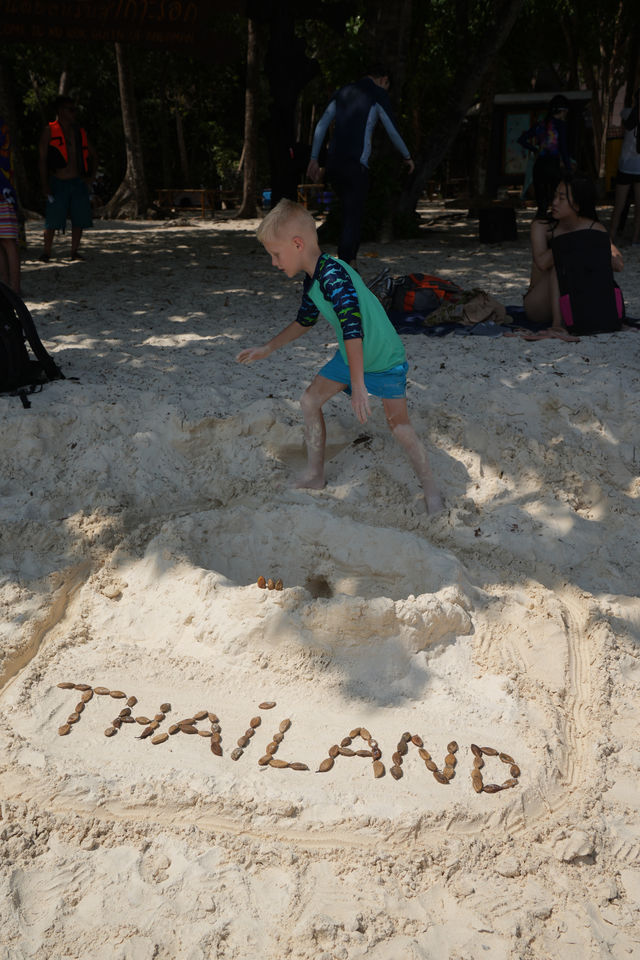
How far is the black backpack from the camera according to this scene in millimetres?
4711

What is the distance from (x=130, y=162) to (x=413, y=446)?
16.5 m

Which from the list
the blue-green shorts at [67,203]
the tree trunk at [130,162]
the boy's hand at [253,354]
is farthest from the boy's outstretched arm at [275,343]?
the tree trunk at [130,162]

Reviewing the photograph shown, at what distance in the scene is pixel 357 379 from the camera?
129 inches

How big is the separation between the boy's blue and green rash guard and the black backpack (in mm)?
2060

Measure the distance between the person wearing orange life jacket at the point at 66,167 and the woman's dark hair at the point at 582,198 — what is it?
5.72 meters

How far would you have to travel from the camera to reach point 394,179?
10953 mm

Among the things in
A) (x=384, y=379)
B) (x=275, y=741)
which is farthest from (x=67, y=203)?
(x=275, y=741)

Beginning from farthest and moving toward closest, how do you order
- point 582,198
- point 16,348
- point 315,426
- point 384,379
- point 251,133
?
1. point 251,133
2. point 582,198
3. point 16,348
4. point 315,426
5. point 384,379

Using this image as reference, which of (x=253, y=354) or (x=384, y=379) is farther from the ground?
(x=253, y=354)

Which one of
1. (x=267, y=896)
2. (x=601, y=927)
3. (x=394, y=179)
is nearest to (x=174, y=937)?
(x=267, y=896)

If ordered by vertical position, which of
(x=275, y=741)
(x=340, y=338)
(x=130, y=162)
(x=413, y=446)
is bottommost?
(x=275, y=741)

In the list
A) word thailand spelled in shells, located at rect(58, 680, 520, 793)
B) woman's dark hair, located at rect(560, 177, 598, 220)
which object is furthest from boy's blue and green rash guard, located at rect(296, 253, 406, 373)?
woman's dark hair, located at rect(560, 177, 598, 220)

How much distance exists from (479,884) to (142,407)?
3408mm

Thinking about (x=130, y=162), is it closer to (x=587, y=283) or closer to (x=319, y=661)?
(x=587, y=283)
